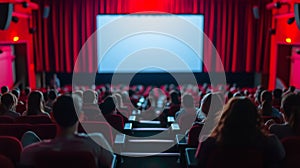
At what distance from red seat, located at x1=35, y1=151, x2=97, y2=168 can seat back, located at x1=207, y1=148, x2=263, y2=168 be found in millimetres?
907

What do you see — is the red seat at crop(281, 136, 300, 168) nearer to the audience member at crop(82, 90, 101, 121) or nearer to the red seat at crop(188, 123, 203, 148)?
the red seat at crop(188, 123, 203, 148)

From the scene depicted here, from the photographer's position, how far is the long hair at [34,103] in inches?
176

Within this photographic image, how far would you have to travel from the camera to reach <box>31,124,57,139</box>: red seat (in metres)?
3.71

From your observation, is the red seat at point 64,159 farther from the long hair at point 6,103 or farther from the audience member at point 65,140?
the long hair at point 6,103

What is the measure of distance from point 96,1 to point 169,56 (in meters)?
3.48

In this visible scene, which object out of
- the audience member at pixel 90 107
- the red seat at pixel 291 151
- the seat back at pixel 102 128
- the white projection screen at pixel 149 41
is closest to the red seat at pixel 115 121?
the audience member at pixel 90 107

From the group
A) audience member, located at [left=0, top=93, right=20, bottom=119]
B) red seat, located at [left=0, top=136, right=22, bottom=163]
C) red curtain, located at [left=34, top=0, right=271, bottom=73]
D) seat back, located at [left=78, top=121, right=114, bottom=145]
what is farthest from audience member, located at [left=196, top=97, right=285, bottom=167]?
→ red curtain, located at [left=34, top=0, right=271, bottom=73]

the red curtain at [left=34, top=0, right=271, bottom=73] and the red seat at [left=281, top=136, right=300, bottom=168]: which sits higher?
the red curtain at [left=34, top=0, right=271, bottom=73]

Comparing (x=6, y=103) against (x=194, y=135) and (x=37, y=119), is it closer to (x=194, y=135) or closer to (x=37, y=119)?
(x=37, y=119)

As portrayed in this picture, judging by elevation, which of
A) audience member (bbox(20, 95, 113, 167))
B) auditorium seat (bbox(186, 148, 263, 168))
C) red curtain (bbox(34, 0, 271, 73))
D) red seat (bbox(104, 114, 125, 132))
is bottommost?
red seat (bbox(104, 114, 125, 132))

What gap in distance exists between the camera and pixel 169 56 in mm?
12781

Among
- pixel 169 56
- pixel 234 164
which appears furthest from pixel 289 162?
pixel 169 56

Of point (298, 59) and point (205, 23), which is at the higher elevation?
point (205, 23)

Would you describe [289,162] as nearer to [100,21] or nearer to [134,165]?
[134,165]
